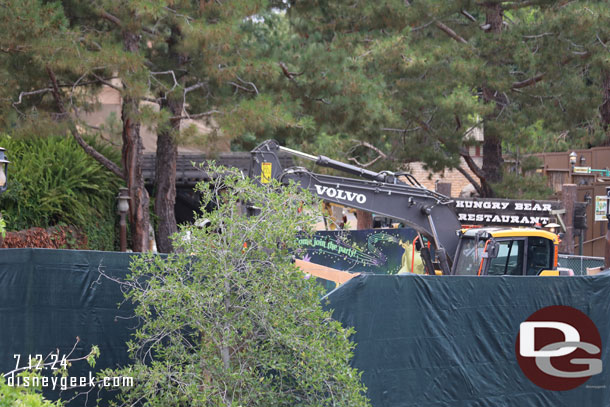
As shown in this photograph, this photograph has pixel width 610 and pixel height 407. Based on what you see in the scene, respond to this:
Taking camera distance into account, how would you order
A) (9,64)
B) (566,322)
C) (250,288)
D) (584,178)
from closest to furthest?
1. (250,288)
2. (566,322)
3. (9,64)
4. (584,178)

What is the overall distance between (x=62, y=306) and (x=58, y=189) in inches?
395

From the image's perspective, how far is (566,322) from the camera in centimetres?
878

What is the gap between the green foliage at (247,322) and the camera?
5.95 m

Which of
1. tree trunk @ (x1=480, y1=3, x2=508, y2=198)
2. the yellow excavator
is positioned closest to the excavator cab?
the yellow excavator

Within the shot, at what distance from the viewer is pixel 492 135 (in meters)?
21.3

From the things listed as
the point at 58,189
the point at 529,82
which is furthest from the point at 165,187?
the point at 529,82

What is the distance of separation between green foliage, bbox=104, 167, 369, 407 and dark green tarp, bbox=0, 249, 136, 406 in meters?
1.83

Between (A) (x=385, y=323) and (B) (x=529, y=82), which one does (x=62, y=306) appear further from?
(B) (x=529, y=82)

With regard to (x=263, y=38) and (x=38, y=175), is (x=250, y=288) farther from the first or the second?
(x=263, y=38)

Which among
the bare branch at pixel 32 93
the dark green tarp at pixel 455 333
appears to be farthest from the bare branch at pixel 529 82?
the dark green tarp at pixel 455 333

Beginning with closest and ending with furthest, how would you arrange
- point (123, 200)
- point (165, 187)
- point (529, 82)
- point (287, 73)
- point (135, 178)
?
point (123, 200) < point (135, 178) < point (287, 73) < point (165, 187) < point (529, 82)

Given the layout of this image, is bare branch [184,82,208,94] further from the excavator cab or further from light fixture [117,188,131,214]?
the excavator cab

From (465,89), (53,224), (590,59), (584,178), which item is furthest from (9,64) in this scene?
(584,178)

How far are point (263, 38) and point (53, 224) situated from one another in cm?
753
